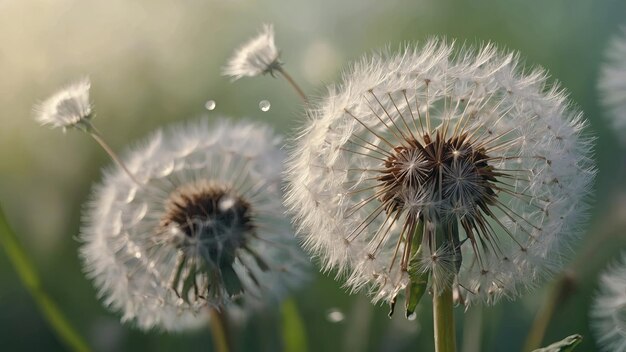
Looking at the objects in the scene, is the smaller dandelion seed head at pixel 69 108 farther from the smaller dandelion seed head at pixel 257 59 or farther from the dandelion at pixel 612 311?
the dandelion at pixel 612 311

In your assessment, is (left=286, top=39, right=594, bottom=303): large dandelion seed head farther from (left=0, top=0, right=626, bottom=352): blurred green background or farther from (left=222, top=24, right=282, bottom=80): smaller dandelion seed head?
(left=0, top=0, right=626, bottom=352): blurred green background

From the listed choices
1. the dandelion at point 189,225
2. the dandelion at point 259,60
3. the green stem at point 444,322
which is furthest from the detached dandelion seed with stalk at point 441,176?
the dandelion at point 189,225

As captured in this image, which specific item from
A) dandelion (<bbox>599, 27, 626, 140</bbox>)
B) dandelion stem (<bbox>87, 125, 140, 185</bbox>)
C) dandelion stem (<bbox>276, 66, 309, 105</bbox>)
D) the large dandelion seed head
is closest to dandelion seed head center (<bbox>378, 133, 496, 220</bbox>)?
the large dandelion seed head

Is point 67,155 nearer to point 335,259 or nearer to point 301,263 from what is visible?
point 301,263

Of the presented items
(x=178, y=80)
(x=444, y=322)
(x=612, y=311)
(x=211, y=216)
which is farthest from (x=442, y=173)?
(x=178, y=80)

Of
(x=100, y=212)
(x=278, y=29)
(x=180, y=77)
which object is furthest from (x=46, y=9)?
(x=100, y=212)

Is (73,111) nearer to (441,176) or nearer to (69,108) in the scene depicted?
(69,108)
